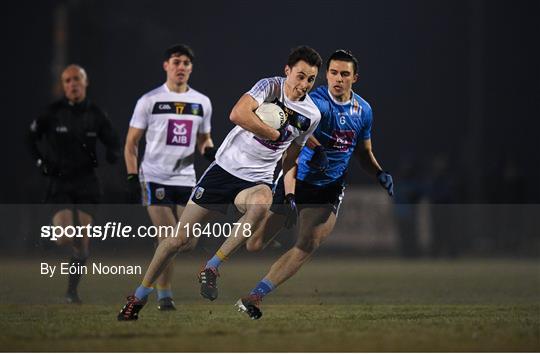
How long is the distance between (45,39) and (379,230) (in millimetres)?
9267

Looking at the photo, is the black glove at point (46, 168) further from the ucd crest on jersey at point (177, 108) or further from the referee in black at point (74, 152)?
the ucd crest on jersey at point (177, 108)

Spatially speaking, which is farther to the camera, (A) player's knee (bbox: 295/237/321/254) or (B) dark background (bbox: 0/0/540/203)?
(B) dark background (bbox: 0/0/540/203)

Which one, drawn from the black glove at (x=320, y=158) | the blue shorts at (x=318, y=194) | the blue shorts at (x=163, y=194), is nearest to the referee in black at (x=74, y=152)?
the blue shorts at (x=163, y=194)

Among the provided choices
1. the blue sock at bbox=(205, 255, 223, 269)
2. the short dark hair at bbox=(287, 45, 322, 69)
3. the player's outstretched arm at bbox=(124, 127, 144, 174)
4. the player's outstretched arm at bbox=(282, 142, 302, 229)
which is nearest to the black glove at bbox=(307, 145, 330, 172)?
the player's outstretched arm at bbox=(282, 142, 302, 229)

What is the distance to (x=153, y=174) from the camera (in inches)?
419

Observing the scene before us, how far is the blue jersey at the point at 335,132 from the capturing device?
9.47m

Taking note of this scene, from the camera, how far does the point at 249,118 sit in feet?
27.4

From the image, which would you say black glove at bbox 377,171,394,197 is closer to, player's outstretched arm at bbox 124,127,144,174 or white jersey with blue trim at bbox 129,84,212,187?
white jersey with blue trim at bbox 129,84,212,187

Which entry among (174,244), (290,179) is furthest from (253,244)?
(174,244)

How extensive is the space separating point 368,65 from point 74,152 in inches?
187

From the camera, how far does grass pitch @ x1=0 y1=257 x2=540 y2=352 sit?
24.7 ft

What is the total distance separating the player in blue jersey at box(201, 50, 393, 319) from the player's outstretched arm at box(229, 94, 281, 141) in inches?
33.9

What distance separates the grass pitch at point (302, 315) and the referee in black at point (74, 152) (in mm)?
906

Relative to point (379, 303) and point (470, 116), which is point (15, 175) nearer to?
point (470, 116)
